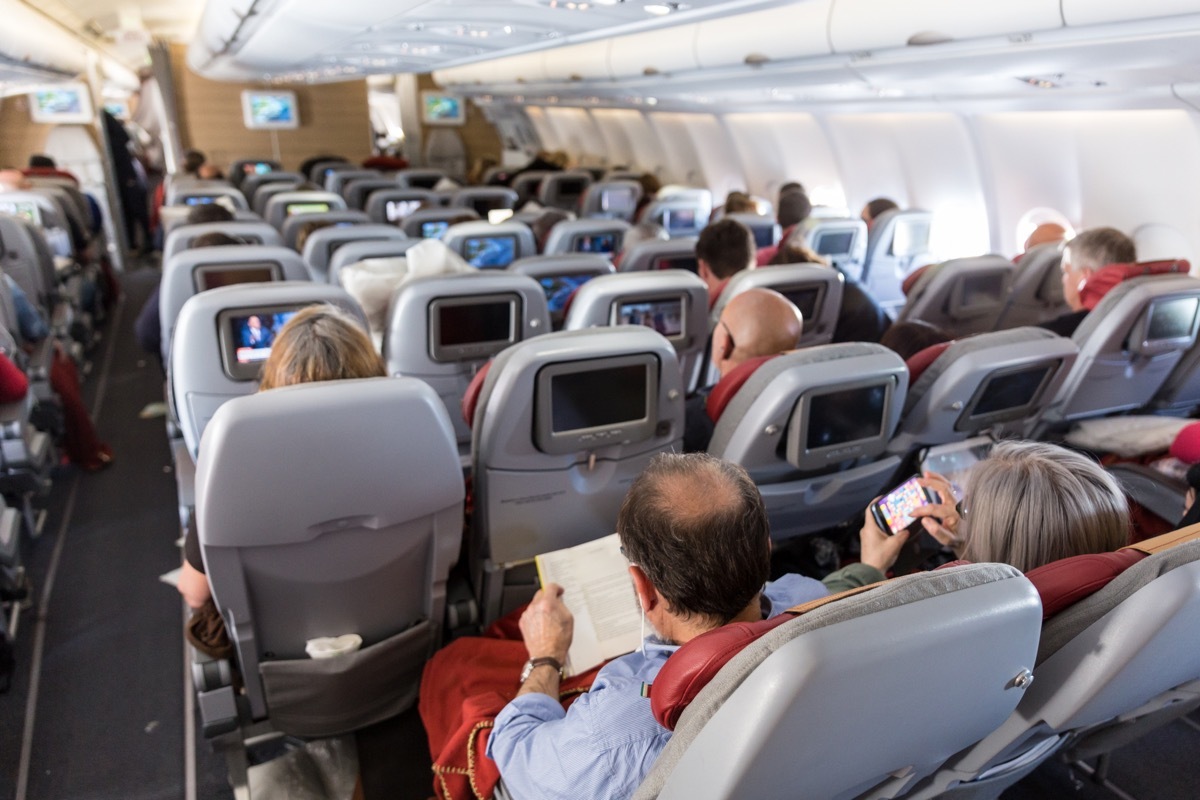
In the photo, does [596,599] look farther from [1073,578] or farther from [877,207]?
[877,207]

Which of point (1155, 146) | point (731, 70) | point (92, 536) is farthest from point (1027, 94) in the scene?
point (92, 536)

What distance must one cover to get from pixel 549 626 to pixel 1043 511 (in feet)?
3.55

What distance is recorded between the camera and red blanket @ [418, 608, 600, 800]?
1656mm

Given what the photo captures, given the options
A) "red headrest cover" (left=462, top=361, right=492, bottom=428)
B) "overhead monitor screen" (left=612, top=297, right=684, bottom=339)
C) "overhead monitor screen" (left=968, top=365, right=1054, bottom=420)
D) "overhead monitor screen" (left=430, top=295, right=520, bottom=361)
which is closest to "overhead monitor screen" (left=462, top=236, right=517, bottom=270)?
"overhead monitor screen" (left=430, top=295, right=520, bottom=361)

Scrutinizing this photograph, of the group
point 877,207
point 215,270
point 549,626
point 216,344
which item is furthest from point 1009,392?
point 877,207

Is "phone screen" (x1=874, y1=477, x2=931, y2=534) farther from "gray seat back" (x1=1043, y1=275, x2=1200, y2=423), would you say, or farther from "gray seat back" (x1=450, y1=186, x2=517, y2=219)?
"gray seat back" (x1=450, y1=186, x2=517, y2=219)

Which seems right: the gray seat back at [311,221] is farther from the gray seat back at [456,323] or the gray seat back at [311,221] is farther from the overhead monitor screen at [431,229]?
the gray seat back at [456,323]

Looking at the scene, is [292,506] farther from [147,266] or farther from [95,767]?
[147,266]

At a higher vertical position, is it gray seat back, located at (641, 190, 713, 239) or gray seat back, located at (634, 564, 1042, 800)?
gray seat back, located at (641, 190, 713, 239)

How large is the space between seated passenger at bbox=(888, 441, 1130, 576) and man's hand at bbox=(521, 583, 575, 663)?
90cm

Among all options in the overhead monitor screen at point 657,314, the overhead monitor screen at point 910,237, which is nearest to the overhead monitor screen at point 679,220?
the overhead monitor screen at point 910,237

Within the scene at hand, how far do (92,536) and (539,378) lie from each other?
3034 millimetres

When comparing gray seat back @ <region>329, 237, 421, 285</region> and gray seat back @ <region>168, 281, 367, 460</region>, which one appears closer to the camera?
gray seat back @ <region>168, 281, 367, 460</region>

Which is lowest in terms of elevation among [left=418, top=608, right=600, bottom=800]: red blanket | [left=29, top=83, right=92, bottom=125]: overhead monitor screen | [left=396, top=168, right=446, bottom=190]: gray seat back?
[left=418, top=608, right=600, bottom=800]: red blanket
